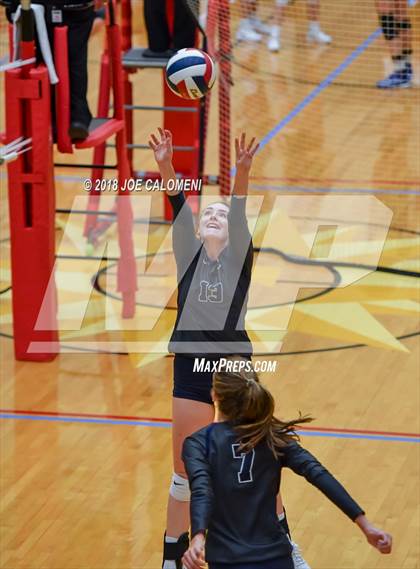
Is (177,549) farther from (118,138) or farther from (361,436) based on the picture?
(118,138)

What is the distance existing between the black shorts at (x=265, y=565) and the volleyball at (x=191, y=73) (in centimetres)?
280

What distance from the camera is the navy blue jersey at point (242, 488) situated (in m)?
4.09

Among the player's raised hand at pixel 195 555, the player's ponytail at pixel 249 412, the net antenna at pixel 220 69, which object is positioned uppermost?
the player's ponytail at pixel 249 412

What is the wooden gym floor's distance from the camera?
6.06m

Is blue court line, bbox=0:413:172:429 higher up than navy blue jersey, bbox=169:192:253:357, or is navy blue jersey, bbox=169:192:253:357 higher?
navy blue jersey, bbox=169:192:253:357

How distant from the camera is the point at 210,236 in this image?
520cm

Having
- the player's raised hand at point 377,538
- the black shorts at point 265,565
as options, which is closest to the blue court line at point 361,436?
the black shorts at point 265,565

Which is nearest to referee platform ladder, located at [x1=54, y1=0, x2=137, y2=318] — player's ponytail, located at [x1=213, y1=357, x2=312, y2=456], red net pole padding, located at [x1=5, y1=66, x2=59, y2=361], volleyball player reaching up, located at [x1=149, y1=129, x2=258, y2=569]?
red net pole padding, located at [x1=5, y1=66, x2=59, y2=361]

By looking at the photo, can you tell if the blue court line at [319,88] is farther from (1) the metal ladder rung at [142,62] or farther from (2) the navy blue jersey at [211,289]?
(2) the navy blue jersey at [211,289]

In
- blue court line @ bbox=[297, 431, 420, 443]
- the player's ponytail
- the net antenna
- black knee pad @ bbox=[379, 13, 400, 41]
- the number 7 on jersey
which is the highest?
the player's ponytail

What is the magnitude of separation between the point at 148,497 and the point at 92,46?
12.0 meters

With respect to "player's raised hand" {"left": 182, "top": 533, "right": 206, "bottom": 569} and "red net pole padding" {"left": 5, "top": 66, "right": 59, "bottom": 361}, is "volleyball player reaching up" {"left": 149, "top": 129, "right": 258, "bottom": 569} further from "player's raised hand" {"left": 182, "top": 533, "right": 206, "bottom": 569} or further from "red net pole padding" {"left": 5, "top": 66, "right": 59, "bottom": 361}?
"red net pole padding" {"left": 5, "top": 66, "right": 59, "bottom": 361}

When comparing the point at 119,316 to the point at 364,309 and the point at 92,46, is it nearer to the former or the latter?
the point at 364,309

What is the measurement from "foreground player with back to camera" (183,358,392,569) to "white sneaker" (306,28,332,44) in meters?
13.8
